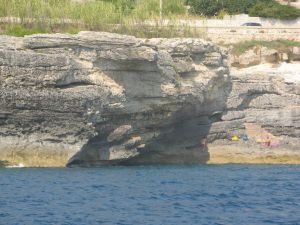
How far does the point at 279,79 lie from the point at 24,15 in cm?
1338

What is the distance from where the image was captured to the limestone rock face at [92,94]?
36.0 m

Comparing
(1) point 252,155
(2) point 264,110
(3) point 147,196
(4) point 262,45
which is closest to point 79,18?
(2) point 264,110

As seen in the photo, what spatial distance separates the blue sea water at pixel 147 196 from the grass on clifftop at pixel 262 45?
1419 centimetres

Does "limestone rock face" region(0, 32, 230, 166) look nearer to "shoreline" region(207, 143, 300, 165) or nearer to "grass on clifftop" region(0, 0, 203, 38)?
"shoreline" region(207, 143, 300, 165)

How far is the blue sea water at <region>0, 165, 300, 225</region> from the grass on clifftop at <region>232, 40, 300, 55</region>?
14.2 meters

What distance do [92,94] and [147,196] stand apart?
938 centimetres

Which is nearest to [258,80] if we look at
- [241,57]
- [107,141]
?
[241,57]

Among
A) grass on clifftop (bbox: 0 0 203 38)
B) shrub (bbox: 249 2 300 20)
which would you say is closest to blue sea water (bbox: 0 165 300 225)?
grass on clifftop (bbox: 0 0 203 38)

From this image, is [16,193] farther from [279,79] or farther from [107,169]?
[279,79]

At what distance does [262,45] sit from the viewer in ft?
171

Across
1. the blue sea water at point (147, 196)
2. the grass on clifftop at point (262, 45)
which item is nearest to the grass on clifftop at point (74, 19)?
the grass on clifftop at point (262, 45)

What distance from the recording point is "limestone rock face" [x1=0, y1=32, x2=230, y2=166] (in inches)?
1416

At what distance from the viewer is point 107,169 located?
3850 centimetres

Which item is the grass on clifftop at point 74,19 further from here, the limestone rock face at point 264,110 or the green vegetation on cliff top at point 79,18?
the limestone rock face at point 264,110
